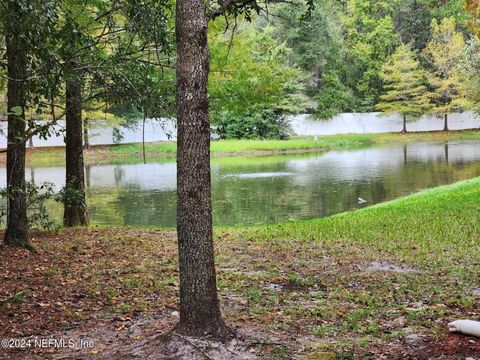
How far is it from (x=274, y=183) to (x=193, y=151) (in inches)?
669

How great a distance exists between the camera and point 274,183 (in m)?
21.0

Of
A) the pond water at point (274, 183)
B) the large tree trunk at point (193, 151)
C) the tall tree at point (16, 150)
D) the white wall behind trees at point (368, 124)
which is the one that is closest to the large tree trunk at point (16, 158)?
the tall tree at point (16, 150)

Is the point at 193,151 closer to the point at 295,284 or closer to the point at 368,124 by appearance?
the point at 295,284

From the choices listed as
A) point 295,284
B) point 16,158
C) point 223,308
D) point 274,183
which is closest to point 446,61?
point 274,183

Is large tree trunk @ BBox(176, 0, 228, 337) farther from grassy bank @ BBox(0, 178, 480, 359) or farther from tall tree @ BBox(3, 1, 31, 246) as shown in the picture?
tall tree @ BBox(3, 1, 31, 246)

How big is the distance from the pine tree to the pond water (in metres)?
11.1

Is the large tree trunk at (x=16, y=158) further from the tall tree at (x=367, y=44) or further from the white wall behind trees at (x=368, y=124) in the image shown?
the tall tree at (x=367, y=44)

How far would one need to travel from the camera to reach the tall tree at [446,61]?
40.7m

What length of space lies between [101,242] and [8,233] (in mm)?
1556

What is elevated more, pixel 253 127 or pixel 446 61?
pixel 446 61

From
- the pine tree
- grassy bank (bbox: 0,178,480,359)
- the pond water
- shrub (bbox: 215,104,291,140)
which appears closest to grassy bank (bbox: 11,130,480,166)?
shrub (bbox: 215,104,291,140)

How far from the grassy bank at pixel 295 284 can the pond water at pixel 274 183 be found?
478 centimetres

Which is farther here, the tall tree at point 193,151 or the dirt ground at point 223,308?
the dirt ground at point 223,308

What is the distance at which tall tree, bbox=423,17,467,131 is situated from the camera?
40656 mm
